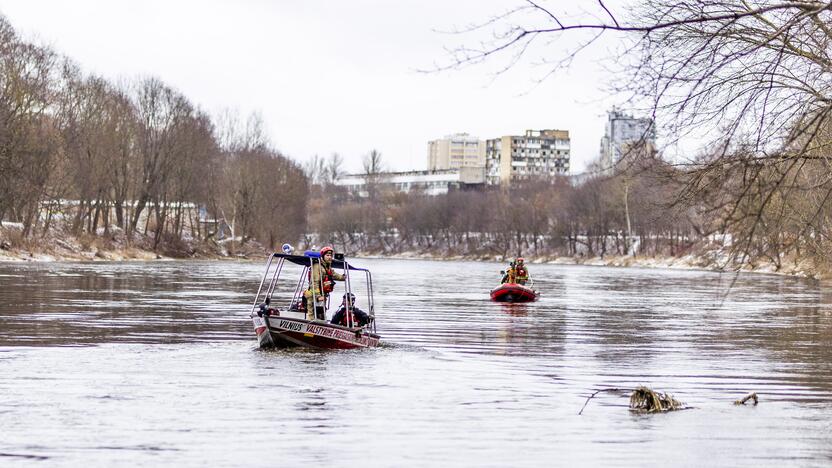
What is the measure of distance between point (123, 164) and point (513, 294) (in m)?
63.8

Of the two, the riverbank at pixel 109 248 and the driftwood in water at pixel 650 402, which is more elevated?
the riverbank at pixel 109 248

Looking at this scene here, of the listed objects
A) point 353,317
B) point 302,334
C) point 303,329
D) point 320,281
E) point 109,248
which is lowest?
point 302,334

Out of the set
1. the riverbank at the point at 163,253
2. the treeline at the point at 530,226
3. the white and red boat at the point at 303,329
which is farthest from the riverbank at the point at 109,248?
the white and red boat at the point at 303,329

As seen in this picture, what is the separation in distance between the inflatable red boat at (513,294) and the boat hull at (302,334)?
24.2m

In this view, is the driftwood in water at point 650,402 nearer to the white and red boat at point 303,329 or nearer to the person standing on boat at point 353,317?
the white and red boat at point 303,329

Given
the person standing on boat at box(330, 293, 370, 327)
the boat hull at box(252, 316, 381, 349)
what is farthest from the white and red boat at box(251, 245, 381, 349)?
the person standing on boat at box(330, 293, 370, 327)

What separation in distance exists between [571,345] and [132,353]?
418 inches

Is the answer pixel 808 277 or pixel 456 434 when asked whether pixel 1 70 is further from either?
pixel 456 434

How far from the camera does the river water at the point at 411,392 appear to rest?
47.2ft

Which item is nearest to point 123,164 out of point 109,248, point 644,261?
point 109,248

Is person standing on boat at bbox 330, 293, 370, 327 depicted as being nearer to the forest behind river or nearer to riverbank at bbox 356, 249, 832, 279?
the forest behind river

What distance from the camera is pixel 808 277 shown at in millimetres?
87625

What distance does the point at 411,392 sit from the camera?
64.6 ft

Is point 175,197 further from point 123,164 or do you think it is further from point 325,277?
point 325,277
